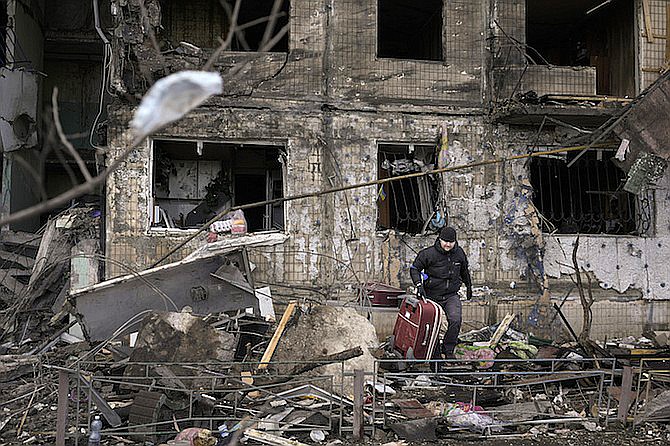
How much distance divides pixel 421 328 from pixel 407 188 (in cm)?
406

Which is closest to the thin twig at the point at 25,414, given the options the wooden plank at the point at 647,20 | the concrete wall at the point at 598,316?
the concrete wall at the point at 598,316

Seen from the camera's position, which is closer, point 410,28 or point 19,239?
point 19,239

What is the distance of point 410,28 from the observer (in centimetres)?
1521

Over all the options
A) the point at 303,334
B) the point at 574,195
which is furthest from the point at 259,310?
the point at 574,195

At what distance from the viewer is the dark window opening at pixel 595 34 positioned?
1267cm

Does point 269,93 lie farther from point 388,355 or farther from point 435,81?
point 388,355

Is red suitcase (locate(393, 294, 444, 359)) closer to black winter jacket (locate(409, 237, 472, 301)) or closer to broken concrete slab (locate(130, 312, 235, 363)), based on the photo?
black winter jacket (locate(409, 237, 472, 301))

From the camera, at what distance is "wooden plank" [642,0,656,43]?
39.9ft

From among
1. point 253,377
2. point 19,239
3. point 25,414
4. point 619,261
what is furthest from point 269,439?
point 19,239

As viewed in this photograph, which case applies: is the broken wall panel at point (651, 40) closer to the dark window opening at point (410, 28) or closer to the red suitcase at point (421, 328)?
the dark window opening at point (410, 28)

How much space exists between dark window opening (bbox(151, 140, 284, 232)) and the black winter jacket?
3623 mm

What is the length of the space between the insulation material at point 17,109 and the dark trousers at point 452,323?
381 inches

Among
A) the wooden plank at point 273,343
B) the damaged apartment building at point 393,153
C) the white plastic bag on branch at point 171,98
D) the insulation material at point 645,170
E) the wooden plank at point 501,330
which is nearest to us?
the white plastic bag on branch at point 171,98

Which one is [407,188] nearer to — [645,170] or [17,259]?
[645,170]
